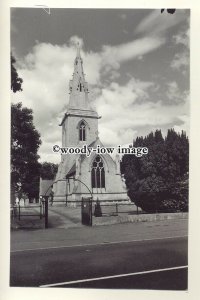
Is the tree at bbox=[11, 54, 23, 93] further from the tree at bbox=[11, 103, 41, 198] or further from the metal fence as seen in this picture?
the metal fence

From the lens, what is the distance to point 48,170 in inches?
102

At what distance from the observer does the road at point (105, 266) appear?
2398 millimetres

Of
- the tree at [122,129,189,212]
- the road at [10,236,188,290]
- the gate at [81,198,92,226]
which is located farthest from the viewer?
the gate at [81,198,92,226]

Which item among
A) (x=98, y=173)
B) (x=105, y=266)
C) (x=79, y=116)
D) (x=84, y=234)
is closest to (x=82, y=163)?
(x=98, y=173)

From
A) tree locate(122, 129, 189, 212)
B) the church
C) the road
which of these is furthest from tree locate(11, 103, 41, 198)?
tree locate(122, 129, 189, 212)

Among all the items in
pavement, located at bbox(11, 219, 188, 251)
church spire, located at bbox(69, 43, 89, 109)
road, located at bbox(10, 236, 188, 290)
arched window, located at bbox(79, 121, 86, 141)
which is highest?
church spire, located at bbox(69, 43, 89, 109)

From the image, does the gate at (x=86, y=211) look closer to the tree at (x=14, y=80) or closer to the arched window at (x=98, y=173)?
the arched window at (x=98, y=173)

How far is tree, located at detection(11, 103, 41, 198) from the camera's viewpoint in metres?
2.52

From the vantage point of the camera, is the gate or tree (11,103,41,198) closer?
tree (11,103,41,198)

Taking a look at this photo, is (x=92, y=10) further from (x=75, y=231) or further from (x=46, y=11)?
(x=75, y=231)

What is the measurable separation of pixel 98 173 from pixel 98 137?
24 centimetres

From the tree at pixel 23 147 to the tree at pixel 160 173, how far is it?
514mm

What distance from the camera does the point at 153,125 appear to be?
254cm

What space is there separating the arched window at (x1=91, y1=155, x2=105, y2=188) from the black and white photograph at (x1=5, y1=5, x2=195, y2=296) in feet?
0.04
